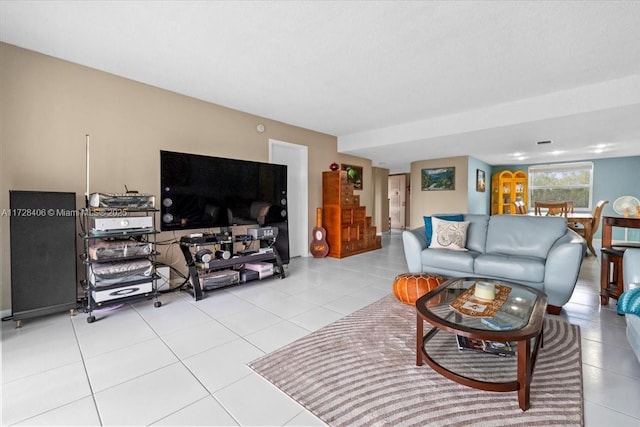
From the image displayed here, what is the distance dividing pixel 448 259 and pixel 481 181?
17.9ft

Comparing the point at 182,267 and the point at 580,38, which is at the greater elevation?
the point at 580,38

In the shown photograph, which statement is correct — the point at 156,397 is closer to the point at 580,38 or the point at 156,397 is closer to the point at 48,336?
the point at 48,336

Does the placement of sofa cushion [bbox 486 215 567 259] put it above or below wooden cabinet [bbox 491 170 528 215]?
below

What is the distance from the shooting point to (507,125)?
3.87m

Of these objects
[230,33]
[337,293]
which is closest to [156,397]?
[337,293]

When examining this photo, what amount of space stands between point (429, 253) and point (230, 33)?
295cm

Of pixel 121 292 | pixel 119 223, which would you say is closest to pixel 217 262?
pixel 121 292

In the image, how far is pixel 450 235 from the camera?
3.40m

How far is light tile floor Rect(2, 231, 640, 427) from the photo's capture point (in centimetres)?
138

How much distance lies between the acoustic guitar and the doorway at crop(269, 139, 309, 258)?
0.14 m

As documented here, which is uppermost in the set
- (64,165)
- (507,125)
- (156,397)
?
(507,125)

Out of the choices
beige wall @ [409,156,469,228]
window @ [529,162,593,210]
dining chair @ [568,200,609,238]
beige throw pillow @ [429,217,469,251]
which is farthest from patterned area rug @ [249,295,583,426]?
window @ [529,162,593,210]

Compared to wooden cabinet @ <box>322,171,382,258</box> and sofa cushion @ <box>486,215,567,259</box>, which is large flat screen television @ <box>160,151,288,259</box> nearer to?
wooden cabinet @ <box>322,171,382,258</box>

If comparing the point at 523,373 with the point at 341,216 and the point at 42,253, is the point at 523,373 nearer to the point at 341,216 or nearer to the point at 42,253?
the point at 42,253
